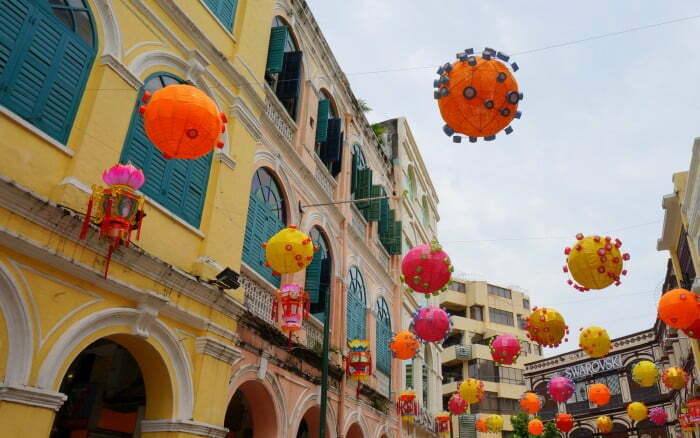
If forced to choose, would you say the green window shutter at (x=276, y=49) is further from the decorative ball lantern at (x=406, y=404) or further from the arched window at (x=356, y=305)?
the decorative ball lantern at (x=406, y=404)

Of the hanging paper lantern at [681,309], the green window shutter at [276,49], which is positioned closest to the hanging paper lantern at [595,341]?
the hanging paper lantern at [681,309]

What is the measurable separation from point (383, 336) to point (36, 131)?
523 inches

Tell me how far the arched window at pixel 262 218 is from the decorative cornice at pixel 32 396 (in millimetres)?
4851

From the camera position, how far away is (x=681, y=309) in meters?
10.2

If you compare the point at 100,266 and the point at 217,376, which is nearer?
the point at 100,266

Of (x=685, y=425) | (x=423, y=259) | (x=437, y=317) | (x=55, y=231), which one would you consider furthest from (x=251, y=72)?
(x=685, y=425)

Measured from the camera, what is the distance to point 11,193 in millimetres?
5836

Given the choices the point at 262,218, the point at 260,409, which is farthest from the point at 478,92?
the point at 260,409

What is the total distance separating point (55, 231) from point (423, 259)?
20.5 ft

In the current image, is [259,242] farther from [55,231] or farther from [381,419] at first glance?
[381,419]

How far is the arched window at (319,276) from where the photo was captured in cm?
1277

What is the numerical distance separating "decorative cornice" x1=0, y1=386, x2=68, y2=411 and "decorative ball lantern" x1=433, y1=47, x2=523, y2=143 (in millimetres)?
5401

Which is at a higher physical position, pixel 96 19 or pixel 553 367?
pixel 553 367

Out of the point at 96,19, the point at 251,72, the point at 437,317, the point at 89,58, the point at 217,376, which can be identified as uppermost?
the point at 251,72
